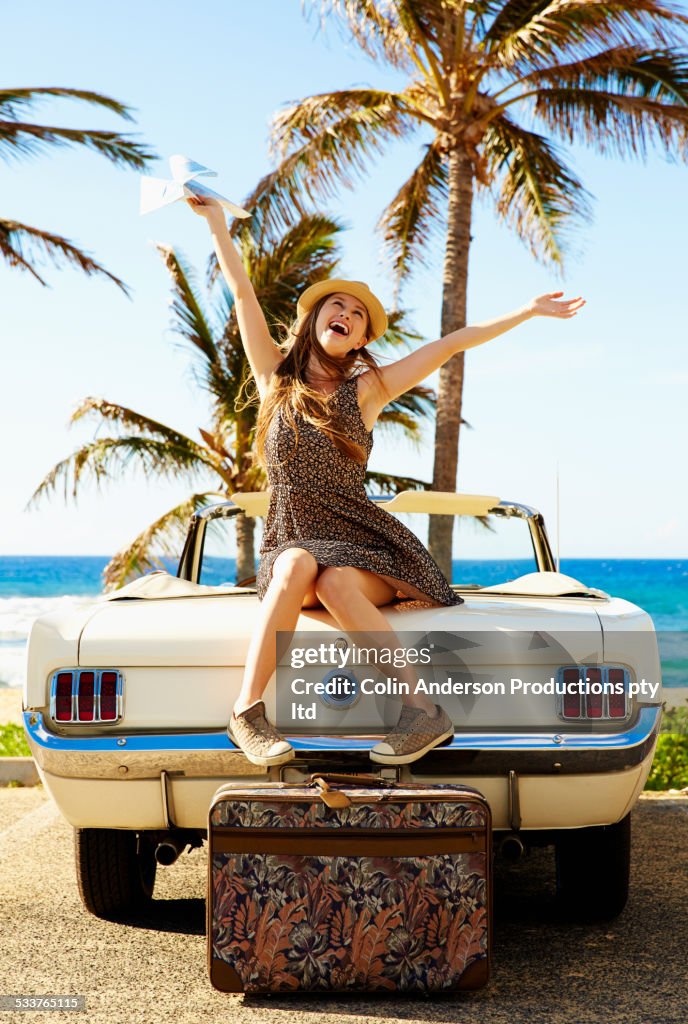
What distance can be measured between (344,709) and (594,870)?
1182 millimetres

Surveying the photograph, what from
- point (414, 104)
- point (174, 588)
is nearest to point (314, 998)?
point (174, 588)

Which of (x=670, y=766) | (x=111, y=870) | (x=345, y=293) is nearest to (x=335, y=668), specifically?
(x=111, y=870)

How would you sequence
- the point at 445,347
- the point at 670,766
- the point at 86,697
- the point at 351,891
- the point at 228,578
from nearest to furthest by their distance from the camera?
the point at 351,891
the point at 86,697
the point at 445,347
the point at 670,766
the point at 228,578

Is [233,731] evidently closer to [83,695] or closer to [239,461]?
[83,695]

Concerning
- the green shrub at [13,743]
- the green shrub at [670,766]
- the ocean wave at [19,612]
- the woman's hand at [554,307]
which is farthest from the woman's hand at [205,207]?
the ocean wave at [19,612]

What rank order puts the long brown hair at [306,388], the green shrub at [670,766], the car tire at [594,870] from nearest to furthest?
the car tire at [594,870], the long brown hair at [306,388], the green shrub at [670,766]

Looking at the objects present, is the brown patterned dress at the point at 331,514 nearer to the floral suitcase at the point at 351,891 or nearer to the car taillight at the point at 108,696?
the car taillight at the point at 108,696

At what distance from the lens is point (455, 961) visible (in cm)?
290

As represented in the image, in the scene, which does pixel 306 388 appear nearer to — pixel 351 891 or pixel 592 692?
pixel 592 692

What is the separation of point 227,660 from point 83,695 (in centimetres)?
44

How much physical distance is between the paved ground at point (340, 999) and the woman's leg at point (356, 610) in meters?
0.83

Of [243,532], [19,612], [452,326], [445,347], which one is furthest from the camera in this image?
[19,612]

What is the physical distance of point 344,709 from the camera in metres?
3.16

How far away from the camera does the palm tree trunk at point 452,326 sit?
11.9 metres
